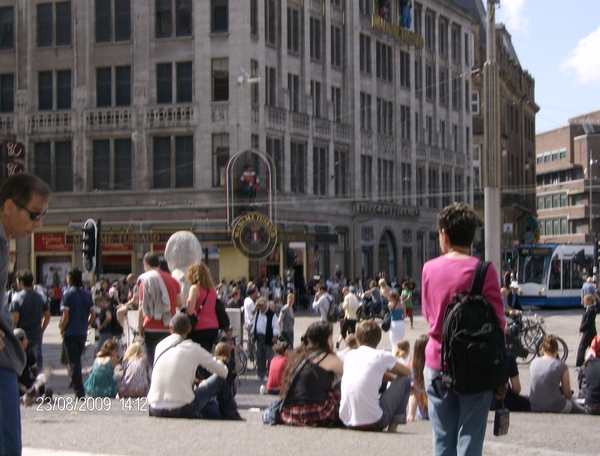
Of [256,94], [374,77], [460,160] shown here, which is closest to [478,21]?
[460,160]

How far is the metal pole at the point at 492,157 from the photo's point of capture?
17.5 m

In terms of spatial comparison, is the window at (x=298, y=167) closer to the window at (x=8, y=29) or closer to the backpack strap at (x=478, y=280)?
the window at (x=8, y=29)

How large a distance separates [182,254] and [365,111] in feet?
140

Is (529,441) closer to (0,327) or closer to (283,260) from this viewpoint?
(0,327)

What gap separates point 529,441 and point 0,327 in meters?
6.91

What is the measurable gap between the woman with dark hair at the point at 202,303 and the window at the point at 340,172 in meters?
39.3

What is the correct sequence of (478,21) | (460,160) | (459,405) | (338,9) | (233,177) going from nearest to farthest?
(459,405) → (233,177) → (338,9) → (460,160) → (478,21)

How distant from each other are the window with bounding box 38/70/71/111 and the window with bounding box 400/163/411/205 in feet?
68.8

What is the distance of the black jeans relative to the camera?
1359 centimetres

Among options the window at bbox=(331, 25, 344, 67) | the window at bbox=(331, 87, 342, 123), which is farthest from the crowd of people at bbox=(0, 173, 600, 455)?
the window at bbox=(331, 25, 344, 67)

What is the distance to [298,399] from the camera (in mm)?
Result: 10164

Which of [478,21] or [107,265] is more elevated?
[478,21]

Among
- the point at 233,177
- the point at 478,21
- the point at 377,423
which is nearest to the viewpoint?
the point at 377,423

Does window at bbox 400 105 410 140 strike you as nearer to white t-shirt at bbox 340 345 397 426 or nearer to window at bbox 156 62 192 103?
window at bbox 156 62 192 103
